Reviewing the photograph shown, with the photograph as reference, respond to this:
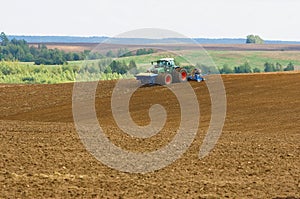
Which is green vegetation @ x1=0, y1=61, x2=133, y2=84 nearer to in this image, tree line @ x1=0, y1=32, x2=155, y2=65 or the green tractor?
tree line @ x1=0, y1=32, x2=155, y2=65

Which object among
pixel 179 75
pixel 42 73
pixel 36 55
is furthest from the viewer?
pixel 36 55

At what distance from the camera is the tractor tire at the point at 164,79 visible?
126 ft

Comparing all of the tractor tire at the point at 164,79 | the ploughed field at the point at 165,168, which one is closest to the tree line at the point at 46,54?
the tractor tire at the point at 164,79

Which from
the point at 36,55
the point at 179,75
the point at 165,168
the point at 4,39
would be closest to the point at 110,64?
the point at 179,75

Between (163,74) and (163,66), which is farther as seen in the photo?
(163,66)

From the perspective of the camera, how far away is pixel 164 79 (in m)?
38.6

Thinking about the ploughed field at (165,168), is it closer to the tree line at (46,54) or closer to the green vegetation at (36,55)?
the tree line at (46,54)

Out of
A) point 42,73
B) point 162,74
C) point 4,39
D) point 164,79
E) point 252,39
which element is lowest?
point 42,73

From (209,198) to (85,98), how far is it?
2497 centimetres

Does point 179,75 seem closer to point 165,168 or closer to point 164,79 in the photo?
point 164,79

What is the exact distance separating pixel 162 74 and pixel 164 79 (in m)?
0.33

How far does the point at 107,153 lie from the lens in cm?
1709

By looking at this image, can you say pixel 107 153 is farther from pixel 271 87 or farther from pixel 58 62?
pixel 58 62

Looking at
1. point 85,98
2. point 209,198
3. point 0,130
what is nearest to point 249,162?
point 209,198
